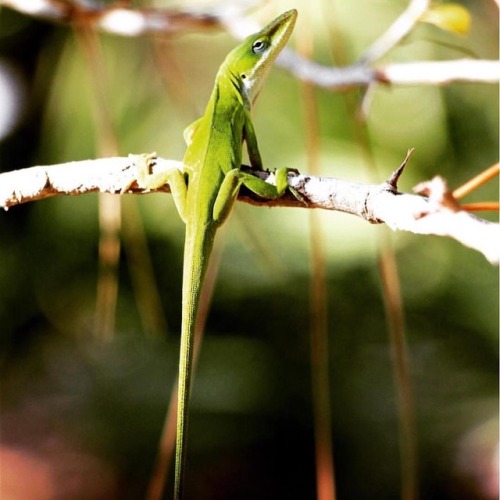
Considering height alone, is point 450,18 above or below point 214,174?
above

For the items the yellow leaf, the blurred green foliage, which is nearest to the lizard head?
the yellow leaf

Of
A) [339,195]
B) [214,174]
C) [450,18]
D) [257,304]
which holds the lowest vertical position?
[339,195]

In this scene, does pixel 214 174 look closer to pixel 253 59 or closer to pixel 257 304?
pixel 253 59

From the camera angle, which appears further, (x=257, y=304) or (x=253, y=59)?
(x=257, y=304)

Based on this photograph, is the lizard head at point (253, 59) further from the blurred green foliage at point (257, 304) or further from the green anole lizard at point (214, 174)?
the blurred green foliage at point (257, 304)

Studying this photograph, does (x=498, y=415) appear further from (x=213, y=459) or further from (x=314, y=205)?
(x=314, y=205)

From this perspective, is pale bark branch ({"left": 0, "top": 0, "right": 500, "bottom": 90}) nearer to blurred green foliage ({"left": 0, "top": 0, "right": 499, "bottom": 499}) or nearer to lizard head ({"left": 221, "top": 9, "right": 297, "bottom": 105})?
lizard head ({"left": 221, "top": 9, "right": 297, "bottom": 105})

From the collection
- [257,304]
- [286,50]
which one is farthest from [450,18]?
[257,304]
